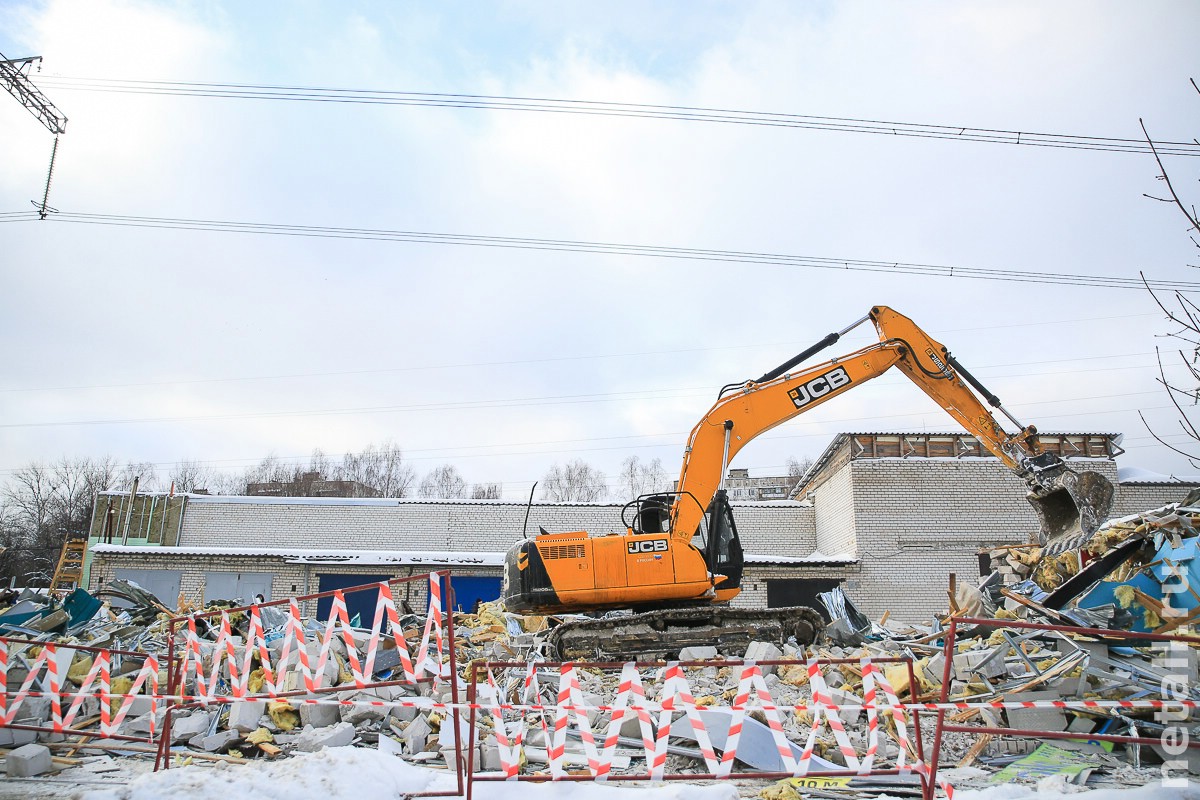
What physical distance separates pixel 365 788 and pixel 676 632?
5876 millimetres

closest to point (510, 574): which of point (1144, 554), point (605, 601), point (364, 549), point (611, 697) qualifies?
point (605, 601)

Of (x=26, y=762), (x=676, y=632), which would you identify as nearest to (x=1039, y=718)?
(x=676, y=632)

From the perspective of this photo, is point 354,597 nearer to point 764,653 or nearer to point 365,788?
point 764,653

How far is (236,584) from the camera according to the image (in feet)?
76.2

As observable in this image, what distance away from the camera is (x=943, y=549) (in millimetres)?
22812

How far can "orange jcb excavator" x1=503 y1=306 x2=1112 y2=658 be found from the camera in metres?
9.86

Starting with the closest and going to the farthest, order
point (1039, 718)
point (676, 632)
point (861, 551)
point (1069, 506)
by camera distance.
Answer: point (1039, 718)
point (1069, 506)
point (676, 632)
point (861, 551)

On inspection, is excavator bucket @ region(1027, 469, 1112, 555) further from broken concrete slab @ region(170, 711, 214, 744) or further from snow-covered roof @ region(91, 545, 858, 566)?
snow-covered roof @ region(91, 545, 858, 566)

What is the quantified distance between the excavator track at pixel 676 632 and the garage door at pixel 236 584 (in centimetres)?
1596

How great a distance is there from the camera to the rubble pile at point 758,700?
5.96 meters

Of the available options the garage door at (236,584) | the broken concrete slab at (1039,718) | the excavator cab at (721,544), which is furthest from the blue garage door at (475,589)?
the broken concrete slab at (1039,718)

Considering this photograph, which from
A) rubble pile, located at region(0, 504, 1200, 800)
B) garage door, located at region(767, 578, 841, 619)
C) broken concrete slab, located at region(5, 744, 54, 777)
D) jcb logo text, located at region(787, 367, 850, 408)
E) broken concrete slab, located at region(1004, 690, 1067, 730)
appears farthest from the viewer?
garage door, located at region(767, 578, 841, 619)

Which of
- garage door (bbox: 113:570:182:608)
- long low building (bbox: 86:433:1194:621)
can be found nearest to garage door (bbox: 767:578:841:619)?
long low building (bbox: 86:433:1194:621)

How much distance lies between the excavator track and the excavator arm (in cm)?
141
